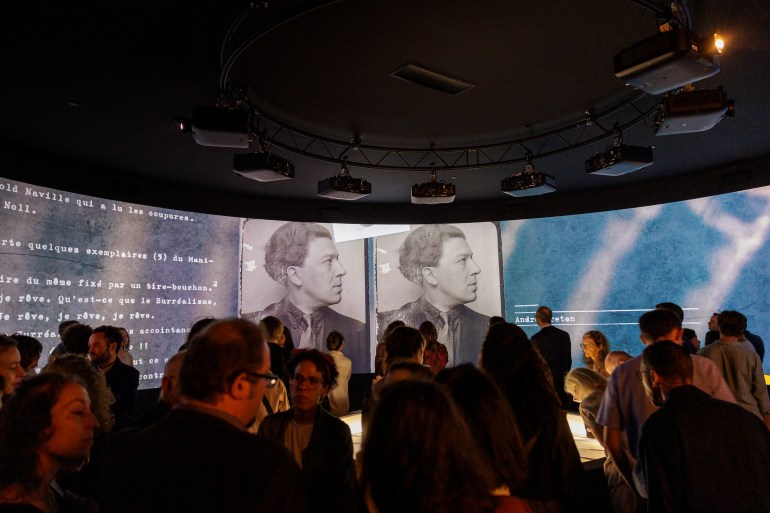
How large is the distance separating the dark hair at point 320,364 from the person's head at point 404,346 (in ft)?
1.73

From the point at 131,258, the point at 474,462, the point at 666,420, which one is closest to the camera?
the point at 474,462

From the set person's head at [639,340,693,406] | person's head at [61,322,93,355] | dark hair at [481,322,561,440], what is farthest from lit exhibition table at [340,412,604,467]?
person's head at [61,322,93,355]

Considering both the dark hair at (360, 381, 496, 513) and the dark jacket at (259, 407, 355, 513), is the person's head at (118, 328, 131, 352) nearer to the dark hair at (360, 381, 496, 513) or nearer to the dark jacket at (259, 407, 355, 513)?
the dark jacket at (259, 407, 355, 513)

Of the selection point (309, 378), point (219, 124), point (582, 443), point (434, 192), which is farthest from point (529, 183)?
point (309, 378)

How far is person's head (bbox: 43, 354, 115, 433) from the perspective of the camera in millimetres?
1890

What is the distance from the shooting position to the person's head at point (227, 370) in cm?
129

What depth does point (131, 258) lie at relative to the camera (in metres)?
7.17

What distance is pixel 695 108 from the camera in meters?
4.16

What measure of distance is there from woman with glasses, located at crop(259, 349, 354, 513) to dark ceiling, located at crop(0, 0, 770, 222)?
2741 mm

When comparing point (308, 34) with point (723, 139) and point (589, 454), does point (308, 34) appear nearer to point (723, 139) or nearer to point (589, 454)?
point (589, 454)

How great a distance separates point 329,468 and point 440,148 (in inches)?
212

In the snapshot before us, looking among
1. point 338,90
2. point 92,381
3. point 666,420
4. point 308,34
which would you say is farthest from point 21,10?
point 666,420

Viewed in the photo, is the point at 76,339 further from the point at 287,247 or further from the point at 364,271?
the point at 364,271

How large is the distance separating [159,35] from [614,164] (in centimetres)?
459
